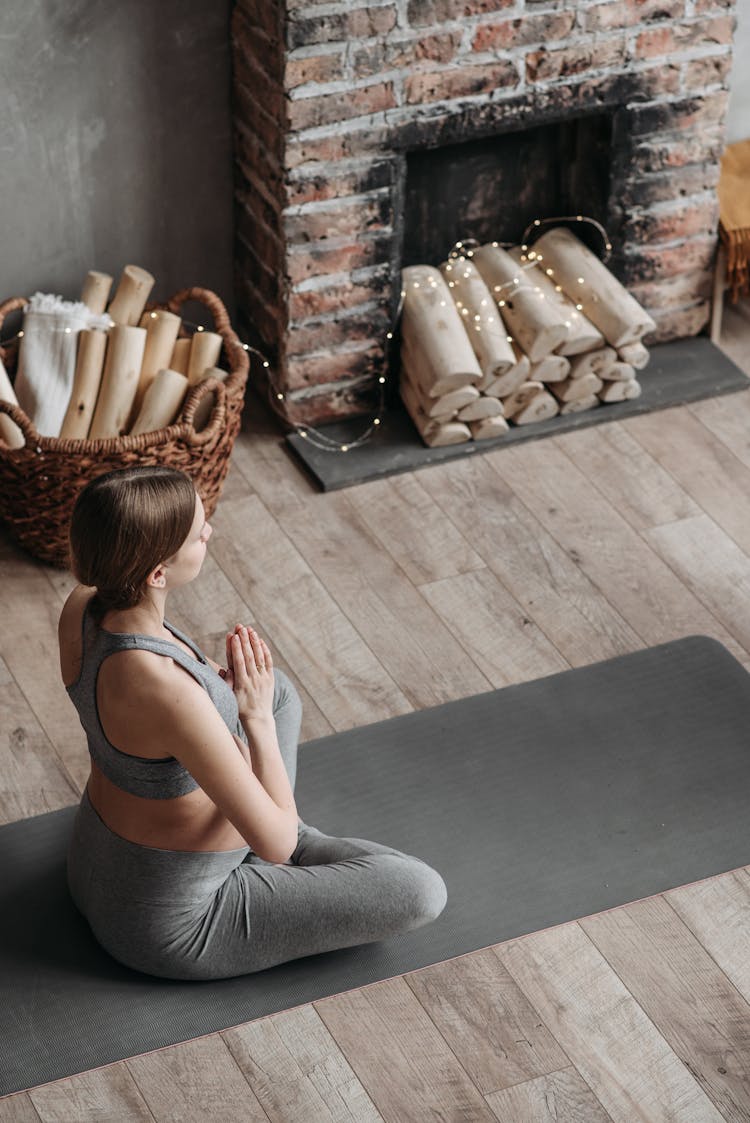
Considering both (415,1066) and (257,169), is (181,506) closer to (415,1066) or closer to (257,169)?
(415,1066)

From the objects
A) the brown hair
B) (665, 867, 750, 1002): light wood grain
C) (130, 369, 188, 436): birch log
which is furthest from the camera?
(130, 369, 188, 436): birch log

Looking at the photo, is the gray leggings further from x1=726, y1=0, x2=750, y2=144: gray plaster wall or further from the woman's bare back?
x1=726, y1=0, x2=750, y2=144: gray plaster wall

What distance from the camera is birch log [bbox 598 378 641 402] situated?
3396 mm

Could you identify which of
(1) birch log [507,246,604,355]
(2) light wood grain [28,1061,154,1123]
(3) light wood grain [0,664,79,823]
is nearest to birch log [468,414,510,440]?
(1) birch log [507,246,604,355]

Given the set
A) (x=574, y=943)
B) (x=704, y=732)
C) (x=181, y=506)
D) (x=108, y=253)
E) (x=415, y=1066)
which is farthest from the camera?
(x=108, y=253)

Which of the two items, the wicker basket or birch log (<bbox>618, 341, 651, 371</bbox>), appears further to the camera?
birch log (<bbox>618, 341, 651, 371</bbox>)

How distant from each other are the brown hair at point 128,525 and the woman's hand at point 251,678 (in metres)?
0.19

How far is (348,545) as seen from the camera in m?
3.06

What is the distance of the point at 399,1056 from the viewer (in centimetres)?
210

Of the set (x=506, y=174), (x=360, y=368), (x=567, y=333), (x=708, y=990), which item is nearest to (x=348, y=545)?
(x=360, y=368)

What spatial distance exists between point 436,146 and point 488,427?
2.00ft

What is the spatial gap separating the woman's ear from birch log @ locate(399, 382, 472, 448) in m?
1.48

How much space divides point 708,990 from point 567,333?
1537 mm

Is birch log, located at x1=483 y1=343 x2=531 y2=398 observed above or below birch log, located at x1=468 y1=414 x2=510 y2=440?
above
